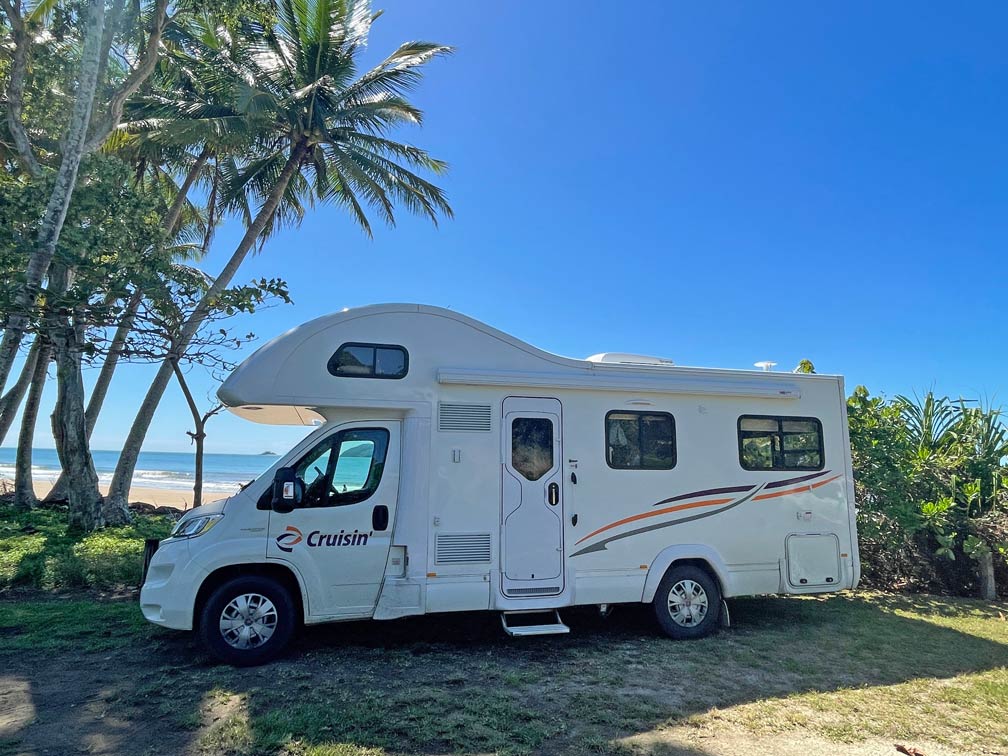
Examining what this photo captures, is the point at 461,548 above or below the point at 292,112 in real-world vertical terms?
below

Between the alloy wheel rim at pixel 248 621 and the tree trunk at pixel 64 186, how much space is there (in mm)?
4295

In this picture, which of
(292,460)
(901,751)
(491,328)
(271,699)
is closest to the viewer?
(901,751)

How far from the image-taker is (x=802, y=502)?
6.96m

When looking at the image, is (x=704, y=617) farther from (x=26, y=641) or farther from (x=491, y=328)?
(x=26, y=641)

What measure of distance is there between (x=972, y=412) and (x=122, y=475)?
15088 millimetres

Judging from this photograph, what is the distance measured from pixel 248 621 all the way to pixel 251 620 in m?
0.02

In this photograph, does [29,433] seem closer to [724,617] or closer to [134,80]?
[134,80]

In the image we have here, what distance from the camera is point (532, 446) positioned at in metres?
6.32

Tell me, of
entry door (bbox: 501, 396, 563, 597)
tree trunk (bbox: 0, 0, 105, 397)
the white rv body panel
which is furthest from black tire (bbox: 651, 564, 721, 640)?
tree trunk (bbox: 0, 0, 105, 397)

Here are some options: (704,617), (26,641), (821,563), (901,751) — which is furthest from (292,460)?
(821,563)

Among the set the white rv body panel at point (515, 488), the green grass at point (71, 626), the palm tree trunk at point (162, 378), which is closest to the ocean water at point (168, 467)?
the palm tree trunk at point (162, 378)

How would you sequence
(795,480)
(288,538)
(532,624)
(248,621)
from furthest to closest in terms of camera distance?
(795,480) < (532,624) < (288,538) < (248,621)

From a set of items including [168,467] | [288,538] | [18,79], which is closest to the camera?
[288,538]

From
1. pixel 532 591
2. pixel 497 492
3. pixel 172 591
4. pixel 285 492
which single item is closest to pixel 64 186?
pixel 285 492
